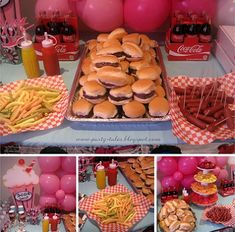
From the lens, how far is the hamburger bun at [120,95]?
1158mm

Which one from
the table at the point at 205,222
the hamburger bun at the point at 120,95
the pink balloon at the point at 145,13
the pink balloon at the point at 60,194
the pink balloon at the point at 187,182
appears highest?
the pink balloon at the point at 145,13

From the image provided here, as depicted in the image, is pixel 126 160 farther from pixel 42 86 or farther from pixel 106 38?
pixel 106 38

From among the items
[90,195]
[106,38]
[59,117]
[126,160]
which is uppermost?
[106,38]

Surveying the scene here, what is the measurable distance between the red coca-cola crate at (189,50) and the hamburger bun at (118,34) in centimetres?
16

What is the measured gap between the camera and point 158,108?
114 centimetres

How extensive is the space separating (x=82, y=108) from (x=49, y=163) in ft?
0.60

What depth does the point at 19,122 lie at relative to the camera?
114cm

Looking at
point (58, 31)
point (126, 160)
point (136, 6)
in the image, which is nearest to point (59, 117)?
point (126, 160)

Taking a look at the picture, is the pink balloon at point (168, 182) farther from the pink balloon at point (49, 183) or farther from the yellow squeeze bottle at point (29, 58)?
the yellow squeeze bottle at point (29, 58)

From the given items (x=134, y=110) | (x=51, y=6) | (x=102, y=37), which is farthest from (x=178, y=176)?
(x=51, y=6)

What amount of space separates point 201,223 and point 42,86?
65 centimetres

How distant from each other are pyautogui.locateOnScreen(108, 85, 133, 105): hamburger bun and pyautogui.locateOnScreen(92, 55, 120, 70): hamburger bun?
4.1 inches

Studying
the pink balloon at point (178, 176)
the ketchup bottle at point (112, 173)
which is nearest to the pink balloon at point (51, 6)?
the ketchup bottle at point (112, 173)

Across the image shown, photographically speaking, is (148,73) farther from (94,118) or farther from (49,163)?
(49,163)
